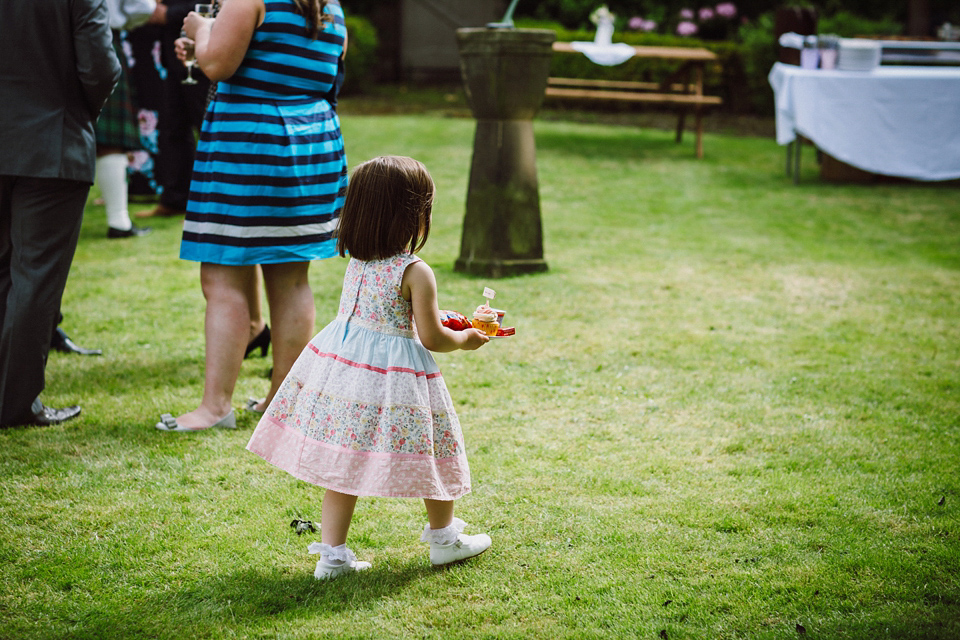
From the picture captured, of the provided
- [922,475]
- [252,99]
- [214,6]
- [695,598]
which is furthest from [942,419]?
[214,6]

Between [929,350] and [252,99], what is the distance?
3467 millimetres

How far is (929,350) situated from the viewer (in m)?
4.59

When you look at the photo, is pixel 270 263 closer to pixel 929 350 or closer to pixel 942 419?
pixel 942 419

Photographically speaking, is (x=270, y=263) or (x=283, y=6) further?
(x=270, y=263)

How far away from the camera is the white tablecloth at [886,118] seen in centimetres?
875

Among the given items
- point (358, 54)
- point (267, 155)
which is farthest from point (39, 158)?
point (358, 54)

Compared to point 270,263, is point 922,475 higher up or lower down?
lower down

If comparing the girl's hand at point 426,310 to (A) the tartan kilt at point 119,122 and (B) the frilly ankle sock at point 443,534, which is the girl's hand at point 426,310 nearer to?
(B) the frilly ankle sock at point 443,534

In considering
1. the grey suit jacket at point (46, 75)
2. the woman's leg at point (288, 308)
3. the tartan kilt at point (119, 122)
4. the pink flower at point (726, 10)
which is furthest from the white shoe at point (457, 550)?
the pink flower at point (726, 10)

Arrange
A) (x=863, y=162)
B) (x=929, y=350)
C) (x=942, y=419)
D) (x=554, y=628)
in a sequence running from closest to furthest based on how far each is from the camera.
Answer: (x=554, y=628) < (x=942, y=419) < (x=929, y=350) < (x=863, y=162)

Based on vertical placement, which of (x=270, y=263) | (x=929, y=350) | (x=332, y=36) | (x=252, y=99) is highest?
(x=332, y=36)

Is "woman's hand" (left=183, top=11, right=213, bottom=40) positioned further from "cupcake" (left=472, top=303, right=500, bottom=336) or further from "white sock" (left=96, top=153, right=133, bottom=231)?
"white sock" (left=96, top=153, right=133, bottom=231)

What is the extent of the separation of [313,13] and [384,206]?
1162 millimetres

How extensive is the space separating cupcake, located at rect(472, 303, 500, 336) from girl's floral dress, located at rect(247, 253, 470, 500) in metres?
0.16
